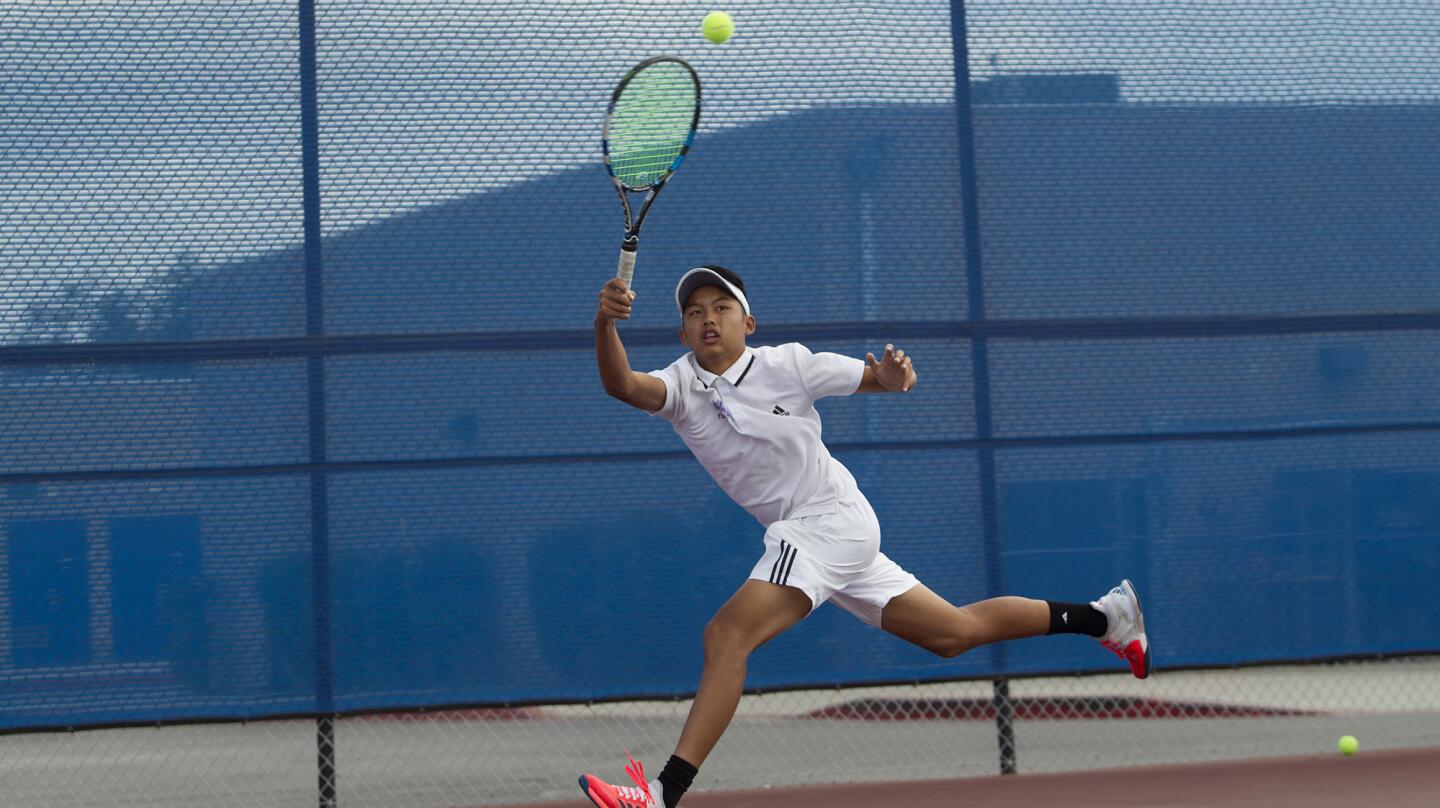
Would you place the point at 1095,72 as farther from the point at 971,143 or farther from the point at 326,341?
the point at 326,341

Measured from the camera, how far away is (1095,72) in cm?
546

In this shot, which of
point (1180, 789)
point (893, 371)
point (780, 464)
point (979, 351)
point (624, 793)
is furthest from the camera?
point (979, 351)

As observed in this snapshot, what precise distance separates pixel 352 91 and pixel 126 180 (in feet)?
2.38

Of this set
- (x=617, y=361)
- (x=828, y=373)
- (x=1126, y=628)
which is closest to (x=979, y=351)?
(x=1126, y=628)

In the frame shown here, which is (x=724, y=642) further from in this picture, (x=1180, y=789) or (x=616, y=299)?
(x=1180, y=789)

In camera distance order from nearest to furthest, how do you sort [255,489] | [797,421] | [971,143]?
[797,421]
[255,489]
[971,143]

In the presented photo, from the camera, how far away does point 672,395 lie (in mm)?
3875

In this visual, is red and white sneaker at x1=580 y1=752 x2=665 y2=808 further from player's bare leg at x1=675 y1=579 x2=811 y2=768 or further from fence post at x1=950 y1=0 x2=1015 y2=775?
fence post at x1=950 y1=0 x2=1015 y2=775

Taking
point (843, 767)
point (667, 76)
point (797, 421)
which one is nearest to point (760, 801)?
point (843, 767)

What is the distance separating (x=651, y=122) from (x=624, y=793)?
1.60 meters

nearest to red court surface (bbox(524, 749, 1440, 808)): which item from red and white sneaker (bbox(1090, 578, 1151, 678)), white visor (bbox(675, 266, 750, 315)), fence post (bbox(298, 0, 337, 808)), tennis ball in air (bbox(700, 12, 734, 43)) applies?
red and white sneaker (bbox(1090, 578, 1151, 678))

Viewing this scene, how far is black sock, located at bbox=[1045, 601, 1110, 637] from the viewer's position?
4.29 m

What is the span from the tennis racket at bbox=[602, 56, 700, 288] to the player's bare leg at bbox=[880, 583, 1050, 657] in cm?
107

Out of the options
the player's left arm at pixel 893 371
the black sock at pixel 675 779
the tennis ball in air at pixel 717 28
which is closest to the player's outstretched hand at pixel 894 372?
the player's left arm at pixel 893 371
